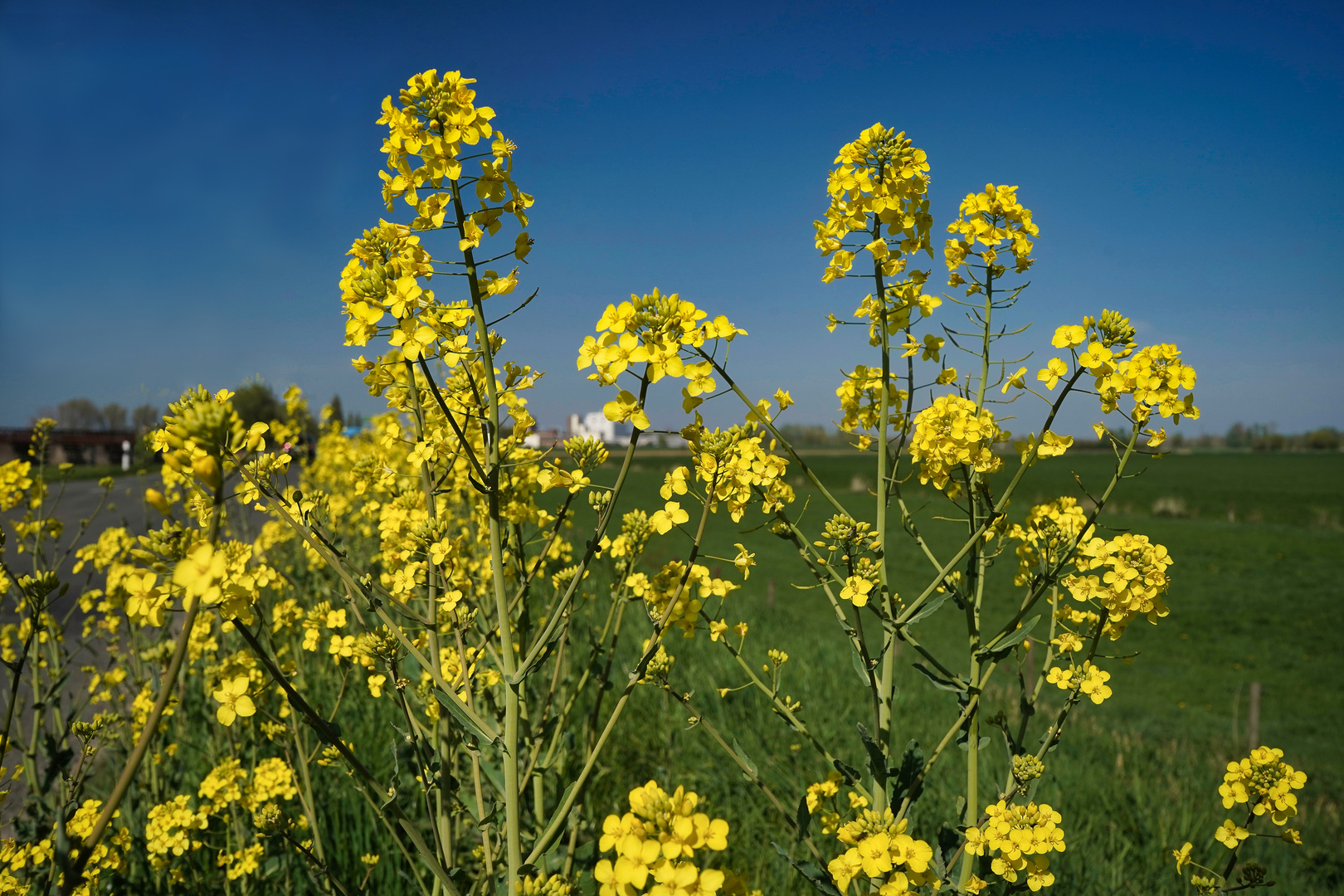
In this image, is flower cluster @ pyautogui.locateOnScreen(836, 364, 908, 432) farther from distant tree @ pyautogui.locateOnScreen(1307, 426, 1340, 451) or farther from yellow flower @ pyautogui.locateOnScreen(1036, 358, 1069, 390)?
distant tree @ pyautogui.locateOnScreen(1307, 426, 1340, 451)

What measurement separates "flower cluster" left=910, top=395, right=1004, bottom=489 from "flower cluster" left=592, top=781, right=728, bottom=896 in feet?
4.30

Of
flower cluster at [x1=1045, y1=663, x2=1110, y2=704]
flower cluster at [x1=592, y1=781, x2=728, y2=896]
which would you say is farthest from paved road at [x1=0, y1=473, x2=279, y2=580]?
flower cluster at [x1=1045, y1=663, x2=1110, y2=704]

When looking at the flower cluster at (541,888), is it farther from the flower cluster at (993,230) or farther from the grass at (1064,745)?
the flower cluster at (993,230)

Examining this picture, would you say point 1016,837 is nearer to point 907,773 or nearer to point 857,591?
point 907,773

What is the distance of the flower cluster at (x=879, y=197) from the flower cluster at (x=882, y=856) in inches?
69.9

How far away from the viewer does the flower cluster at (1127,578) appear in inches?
82.7

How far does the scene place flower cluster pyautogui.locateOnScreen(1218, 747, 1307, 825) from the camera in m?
2.33

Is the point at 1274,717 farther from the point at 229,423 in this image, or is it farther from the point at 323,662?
the point at 229,423

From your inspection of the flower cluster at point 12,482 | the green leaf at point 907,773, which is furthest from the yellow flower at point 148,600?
the flower cluster at point 12,482

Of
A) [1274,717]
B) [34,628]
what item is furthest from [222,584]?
[1274,717]

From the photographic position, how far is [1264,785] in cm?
237

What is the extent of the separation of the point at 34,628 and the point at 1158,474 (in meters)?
85.2

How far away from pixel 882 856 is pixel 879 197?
1.98 metres

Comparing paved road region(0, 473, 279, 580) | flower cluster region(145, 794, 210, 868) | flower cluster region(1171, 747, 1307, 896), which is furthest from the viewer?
paved road region(0, 473, 279, 580)
